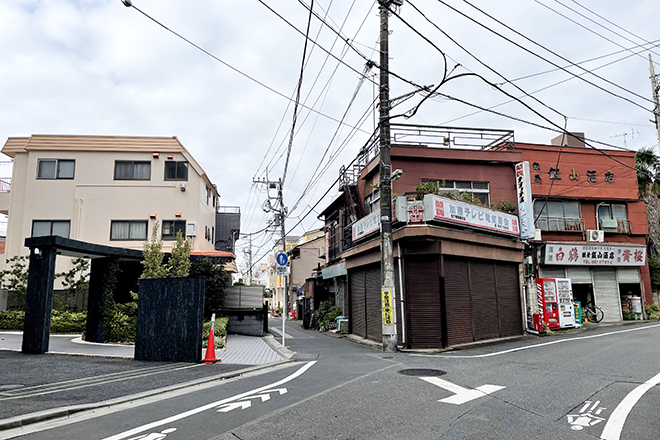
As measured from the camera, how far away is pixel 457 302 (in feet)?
50.0

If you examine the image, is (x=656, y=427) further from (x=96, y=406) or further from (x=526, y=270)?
(x=526, y=270)

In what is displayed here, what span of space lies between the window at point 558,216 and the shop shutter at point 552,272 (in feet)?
6.93

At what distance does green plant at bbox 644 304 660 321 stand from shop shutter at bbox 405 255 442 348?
56.1 ft

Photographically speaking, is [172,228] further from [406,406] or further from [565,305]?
[406,406]

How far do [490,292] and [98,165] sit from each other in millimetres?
22402

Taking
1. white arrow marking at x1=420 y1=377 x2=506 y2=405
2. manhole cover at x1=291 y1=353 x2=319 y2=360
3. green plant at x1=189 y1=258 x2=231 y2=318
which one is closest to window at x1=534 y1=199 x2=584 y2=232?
manhole cover at x1=291 y1=353 x2=319 y2=360

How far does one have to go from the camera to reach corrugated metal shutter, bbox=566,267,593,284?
24.7 m

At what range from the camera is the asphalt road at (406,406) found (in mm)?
5340

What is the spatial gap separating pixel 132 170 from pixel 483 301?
20.8 metres

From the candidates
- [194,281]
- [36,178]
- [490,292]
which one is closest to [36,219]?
[36,178]

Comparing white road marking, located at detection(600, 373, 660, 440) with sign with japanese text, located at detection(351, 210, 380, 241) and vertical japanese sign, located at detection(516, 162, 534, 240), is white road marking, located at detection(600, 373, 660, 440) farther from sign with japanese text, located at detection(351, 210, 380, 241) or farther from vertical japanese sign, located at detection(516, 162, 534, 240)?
vertical japanese sign, located at detection(516, 162, 534, 240)

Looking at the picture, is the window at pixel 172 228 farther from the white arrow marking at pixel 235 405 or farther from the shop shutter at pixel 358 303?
the white arrow marking at pixel 235 405

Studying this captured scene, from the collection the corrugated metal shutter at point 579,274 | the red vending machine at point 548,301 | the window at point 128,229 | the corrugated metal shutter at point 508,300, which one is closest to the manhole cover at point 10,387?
the corrugated metal shutter at point 508,300

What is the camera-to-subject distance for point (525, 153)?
79.5 ft
